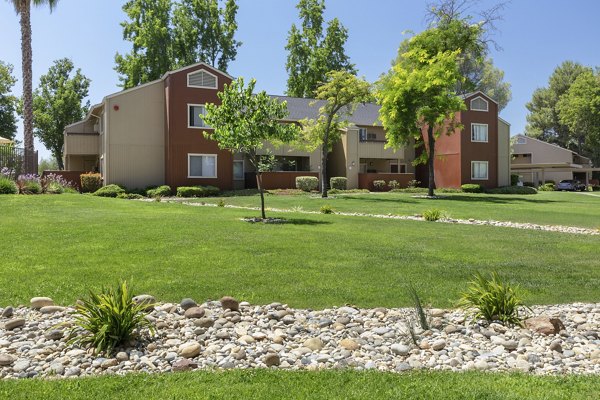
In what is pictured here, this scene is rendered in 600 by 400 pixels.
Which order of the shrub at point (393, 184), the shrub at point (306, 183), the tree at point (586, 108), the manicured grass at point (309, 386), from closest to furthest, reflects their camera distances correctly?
the manicured grass at point (309, 386) < the shrub at point (306, 183) < the shrub at point (393, 184) < the tree at point (586, 108)

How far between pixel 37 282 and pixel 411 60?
3341cm

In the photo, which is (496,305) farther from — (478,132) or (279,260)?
(478,132)

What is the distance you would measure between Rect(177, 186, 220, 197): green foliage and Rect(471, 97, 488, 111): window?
23494 mm

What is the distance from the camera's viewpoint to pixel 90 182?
32.4m

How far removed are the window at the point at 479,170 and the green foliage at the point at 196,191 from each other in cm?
2268

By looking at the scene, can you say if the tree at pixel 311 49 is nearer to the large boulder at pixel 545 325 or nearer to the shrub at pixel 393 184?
the shrub at pixel 393 184

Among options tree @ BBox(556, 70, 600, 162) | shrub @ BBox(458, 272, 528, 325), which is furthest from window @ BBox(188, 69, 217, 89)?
tree @ BBox(556, 70, 600, 162)

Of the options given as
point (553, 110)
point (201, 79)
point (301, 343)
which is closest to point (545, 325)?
point (301, 343)

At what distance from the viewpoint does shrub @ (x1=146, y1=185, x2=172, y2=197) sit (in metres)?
30.2

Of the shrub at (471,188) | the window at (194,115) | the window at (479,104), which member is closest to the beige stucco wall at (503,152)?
the window at (479,104)

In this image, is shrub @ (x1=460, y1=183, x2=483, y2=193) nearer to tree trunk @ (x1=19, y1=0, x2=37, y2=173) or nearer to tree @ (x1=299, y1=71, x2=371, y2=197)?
tree @ (x1=299, y1=71, x2=371, y2=197)

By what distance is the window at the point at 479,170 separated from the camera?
43.0 metres

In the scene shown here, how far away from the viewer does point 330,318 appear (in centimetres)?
627

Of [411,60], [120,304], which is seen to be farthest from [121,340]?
[411,60]
